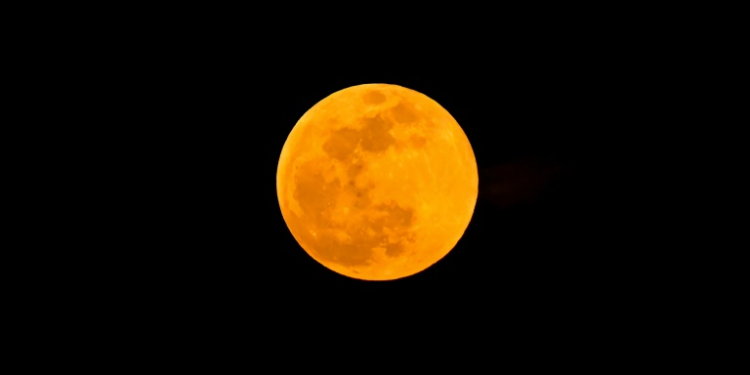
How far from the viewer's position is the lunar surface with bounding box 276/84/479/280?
11.4 feet

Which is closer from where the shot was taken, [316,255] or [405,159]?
[405,159]

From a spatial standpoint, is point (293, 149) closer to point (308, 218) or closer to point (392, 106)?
point (308, 218)

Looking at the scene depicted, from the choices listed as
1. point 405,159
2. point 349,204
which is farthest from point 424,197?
point 349,204

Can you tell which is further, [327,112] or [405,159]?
[327,112]

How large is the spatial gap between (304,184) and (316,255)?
25.0 inches

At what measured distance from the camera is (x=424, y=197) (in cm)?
349

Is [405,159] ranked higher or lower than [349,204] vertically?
higher

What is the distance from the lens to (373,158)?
3461 mm

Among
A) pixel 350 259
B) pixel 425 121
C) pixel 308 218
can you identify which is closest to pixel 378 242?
pixel 350 259

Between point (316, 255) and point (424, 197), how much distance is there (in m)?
1.02

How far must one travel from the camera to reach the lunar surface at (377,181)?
347 centimetres

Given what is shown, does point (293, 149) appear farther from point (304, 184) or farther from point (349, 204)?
point (349, 204)

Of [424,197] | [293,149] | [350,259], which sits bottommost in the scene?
[350,259]

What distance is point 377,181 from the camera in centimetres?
344
